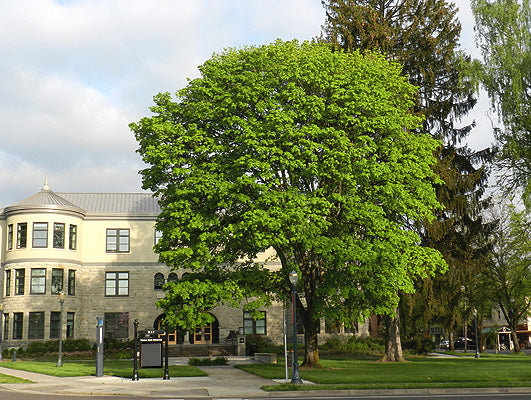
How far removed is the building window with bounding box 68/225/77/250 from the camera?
48188 mm

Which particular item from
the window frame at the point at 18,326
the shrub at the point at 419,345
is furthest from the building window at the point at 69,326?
the shrub at the point at 419,345

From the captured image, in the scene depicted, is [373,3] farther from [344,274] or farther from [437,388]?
[437,388]

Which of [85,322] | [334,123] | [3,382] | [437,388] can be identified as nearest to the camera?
[437,388]

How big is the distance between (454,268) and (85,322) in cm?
2991

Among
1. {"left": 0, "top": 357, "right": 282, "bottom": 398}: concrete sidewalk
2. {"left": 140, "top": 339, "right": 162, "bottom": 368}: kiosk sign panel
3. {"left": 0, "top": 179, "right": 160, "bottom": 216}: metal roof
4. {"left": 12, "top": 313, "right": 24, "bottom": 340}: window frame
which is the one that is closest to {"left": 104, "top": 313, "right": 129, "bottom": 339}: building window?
{"left": 12, "top": 313, "right": 24, "bottom": 340}: window frame

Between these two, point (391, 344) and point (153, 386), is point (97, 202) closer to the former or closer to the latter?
point (391, 344)

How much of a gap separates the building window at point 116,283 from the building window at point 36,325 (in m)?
5.81

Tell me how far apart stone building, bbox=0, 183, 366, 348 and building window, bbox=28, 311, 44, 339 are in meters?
0.07

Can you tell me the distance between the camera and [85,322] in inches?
1896

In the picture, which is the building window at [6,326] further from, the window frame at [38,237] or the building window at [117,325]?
the building window at [117,325]

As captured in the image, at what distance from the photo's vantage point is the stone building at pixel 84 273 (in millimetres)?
45844

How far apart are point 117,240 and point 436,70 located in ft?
97.3

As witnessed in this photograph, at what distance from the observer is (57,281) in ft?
153

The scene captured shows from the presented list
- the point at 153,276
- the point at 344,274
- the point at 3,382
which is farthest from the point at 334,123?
the point at 153,276
